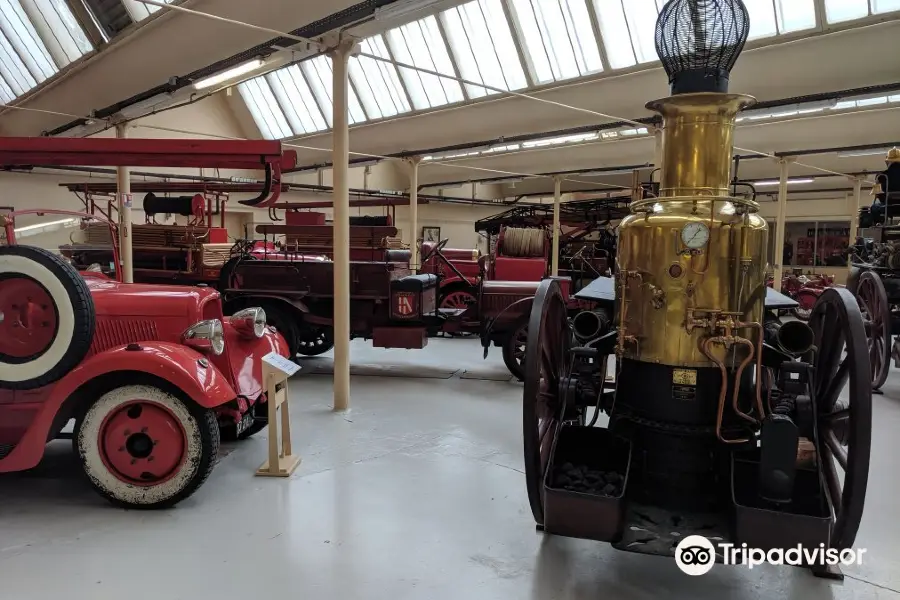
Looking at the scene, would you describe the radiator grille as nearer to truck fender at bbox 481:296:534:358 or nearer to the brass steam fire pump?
the brass steam fire pump

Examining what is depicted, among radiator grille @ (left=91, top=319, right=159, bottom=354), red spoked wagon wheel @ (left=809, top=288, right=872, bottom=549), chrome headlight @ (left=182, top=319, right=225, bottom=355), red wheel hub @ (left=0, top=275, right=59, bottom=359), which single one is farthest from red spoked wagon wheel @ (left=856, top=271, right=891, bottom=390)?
red wheel hub @ (left=0, top=275, right=59, bottom=359)

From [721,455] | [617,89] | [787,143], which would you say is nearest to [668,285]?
[721,455]

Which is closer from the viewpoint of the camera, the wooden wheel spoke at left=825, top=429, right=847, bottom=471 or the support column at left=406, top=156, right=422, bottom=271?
the wooden wheel spoke at left=825, top=429, right=847, bottom=471

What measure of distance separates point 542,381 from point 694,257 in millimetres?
903

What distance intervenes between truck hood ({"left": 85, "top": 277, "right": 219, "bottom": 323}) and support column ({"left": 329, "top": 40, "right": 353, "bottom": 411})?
153 centimetres

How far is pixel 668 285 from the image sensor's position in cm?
241

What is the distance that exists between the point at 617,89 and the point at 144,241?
699 cm

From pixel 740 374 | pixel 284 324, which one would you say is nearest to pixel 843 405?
pixel 740 374

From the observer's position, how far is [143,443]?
3170 mm

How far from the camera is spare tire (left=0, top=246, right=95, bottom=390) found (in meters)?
3.05

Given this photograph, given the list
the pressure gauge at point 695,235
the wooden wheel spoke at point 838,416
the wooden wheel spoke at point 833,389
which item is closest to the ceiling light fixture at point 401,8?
the pressure gauge at point 695,235

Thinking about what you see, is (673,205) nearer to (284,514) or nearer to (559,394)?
(559,394)

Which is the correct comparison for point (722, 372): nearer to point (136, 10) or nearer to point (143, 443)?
point (143, 443)

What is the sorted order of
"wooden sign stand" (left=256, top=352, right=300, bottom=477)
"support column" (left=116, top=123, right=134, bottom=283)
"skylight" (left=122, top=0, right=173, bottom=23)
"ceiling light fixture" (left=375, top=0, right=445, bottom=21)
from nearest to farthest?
"wooden sign stand" (left=256, top=352, right=300, bottom=477) → "ceiling light fixture" (left=375, top=0, right=445, bottom=21) → "support column" (left=116, top=123, right=134, bottom=283) → "skylight" (left=122, top=0, right=173, bottom=23)
